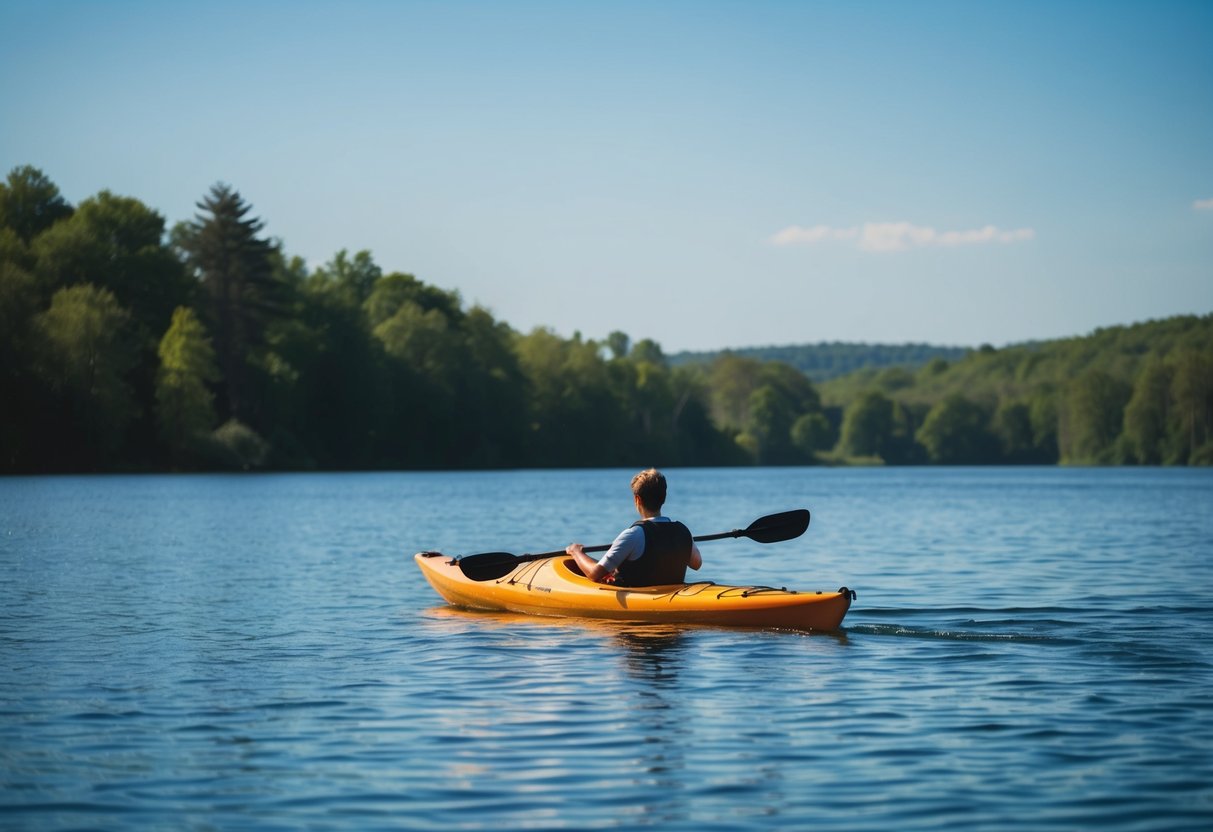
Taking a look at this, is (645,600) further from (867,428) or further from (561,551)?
(867,428)

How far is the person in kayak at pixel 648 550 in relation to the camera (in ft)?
37.2

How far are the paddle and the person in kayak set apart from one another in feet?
2.42

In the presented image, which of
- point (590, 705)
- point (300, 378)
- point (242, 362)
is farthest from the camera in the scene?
point (300, 378)

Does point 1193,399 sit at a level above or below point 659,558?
above

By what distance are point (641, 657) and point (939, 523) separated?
21.1 meters

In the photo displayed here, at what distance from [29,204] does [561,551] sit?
186ft

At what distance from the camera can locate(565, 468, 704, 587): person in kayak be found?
37.2 feet

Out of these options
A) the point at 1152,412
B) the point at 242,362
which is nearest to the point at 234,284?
the point at 242,362

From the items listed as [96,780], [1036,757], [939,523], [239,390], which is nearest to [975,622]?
[1036,757]

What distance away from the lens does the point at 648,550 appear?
11.7 meters

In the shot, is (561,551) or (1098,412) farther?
(1098,412)

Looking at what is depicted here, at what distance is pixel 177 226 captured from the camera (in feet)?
246

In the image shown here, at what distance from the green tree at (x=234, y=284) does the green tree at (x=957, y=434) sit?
93418 mm

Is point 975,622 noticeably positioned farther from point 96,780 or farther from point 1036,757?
point 96,780
